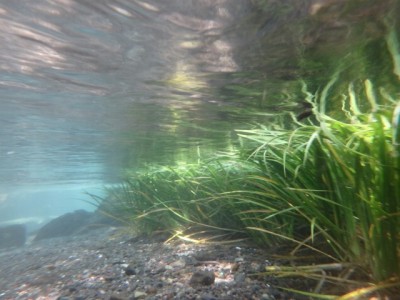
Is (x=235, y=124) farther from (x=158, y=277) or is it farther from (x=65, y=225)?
(x=65, y=225)

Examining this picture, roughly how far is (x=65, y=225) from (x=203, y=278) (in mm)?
20359

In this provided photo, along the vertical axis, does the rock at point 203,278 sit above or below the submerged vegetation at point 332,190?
below

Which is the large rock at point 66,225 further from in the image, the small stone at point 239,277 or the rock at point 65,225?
the small stone at point 239,277

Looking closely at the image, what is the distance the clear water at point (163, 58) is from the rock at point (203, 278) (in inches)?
186

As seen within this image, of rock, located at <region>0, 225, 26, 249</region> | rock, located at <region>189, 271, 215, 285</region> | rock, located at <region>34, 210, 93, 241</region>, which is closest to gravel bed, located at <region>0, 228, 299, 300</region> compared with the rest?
rock, located at <region>189, 271, 215, 285</region>

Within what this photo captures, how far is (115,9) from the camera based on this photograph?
570cm

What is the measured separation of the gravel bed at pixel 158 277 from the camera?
379cm

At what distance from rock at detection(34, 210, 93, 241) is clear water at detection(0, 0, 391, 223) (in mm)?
9433

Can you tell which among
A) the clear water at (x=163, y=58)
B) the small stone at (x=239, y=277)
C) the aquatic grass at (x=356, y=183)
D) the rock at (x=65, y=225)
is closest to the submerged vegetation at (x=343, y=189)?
the aquatic grass at (x=356, y=183)

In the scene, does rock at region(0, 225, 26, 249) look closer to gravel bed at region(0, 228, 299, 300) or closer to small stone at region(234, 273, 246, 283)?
gravel bed at region(0, 228, 299, 300)

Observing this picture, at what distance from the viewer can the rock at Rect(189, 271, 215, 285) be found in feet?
13.0

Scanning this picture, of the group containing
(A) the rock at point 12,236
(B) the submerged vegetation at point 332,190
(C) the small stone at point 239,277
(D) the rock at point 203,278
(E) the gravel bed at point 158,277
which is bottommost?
(A) the rock at point 12,236

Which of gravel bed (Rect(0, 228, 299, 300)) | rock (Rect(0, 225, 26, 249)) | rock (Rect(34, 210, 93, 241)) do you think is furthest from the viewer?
rock (Rect(0, 225, 26, 249))

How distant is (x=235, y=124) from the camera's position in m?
13.1
